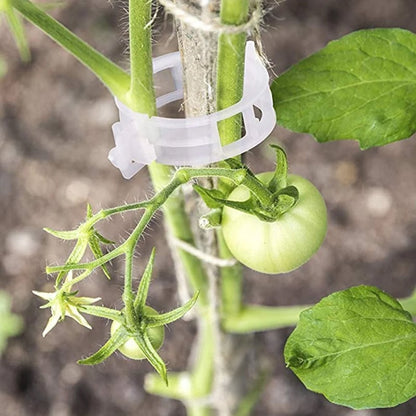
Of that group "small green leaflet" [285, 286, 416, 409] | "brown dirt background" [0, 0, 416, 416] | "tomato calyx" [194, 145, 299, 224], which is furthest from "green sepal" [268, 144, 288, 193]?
"brown dirt background" [0, 0, 416, 416]

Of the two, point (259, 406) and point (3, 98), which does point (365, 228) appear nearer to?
point (259, 406)

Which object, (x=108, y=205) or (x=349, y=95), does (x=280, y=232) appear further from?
(x=108, y=205)

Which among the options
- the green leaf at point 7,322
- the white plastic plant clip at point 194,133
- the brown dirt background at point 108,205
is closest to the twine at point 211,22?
the white plastic plant clip at point 194,133

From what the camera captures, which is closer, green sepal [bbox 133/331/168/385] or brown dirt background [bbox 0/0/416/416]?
green sepal [bbox 133/331/168/385]

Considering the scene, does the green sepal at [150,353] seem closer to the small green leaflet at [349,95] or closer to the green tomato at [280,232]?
the green tomato at [280,232]

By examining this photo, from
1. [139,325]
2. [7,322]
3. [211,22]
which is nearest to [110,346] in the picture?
[139,325]

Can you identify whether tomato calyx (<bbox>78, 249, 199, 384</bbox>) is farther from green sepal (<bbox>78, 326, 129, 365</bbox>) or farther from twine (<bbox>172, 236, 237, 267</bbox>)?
twine (<bbox>172, 236, 237, 267</bbox>)
